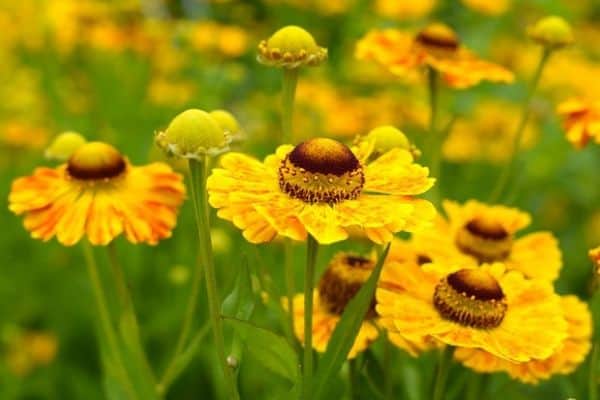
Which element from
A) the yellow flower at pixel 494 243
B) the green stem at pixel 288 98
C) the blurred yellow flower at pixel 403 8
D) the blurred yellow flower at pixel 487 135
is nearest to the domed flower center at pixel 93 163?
the green stem at pixel 288 98

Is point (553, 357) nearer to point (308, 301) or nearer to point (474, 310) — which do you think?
point (474, 310)

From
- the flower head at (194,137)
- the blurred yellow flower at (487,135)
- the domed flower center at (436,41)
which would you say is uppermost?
the flower head at (194,137)

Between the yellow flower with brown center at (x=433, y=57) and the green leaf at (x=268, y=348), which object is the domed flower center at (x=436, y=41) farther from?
the green leaf at (x=268, y=348)

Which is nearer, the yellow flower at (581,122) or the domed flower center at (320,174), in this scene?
the domed flower center at (320,174)

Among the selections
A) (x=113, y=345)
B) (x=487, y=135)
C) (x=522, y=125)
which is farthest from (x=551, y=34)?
(x=487, y=135)

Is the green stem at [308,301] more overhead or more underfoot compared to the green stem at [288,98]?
more underfoot

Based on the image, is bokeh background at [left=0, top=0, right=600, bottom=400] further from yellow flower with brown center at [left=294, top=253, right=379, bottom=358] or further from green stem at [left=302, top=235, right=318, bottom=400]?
green stem at [left=302, top=235, right=318, bottom=400]

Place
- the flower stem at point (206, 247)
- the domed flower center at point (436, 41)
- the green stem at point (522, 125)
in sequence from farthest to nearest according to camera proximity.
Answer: the domed flower center at point (436, 41), the green stem at point (522, 125), the flower stem at point (206, 247)
